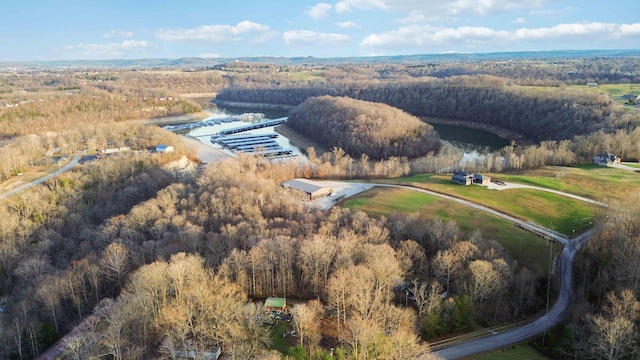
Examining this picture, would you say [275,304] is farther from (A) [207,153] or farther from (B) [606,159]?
(A) [207,153]

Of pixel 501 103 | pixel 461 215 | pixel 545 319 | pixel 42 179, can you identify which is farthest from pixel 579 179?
pixel 42 179

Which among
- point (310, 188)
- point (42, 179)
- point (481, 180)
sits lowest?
point (42, 179)

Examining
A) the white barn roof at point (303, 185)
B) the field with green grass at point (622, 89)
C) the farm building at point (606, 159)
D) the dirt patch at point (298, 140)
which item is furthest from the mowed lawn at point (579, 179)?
the field with green grass at point (622, 89)

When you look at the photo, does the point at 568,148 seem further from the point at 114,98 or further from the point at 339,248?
the point at 114,98

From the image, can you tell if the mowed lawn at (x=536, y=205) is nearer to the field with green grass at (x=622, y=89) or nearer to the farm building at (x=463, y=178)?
the farm building at (x=463, y=178)

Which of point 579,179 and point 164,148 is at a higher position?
point 164,148

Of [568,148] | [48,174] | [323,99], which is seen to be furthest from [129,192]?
[323,99]
